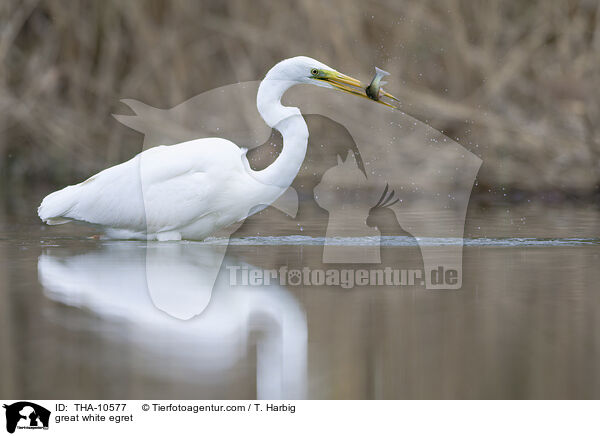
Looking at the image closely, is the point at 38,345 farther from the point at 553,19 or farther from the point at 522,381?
the point at 553,19

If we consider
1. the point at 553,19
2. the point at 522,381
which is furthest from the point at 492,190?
the point at 522,381

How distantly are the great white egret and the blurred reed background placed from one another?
10.8 ft

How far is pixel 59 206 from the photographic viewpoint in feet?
21.7

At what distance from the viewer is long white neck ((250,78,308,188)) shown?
623 centimetres

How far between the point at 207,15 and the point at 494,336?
23.5 ft

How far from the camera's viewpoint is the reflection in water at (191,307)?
3859 mm

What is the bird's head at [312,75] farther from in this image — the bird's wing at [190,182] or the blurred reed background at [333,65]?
the blurred reed background at [333,65]

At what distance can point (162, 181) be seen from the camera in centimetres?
651
